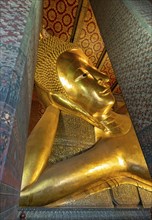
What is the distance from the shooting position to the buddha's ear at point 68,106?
8.15 feet

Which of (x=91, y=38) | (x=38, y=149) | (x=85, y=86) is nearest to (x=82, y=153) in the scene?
(x=38, y=149)

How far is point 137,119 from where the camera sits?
1326 mm

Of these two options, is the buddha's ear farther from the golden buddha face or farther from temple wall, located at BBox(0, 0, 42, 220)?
temple wall, located at BBox(0, 0, 42, 220)

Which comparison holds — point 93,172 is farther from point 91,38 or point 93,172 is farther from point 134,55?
point 91,38

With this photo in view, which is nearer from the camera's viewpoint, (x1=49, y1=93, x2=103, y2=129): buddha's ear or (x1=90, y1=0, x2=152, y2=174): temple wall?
(x1=90, y1=0, x2=152, y2=174): temple wall

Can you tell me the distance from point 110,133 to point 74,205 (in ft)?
2.94

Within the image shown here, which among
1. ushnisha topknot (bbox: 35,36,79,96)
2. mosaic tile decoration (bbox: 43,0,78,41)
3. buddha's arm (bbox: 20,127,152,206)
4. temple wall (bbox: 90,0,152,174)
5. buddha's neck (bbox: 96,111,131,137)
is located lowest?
buddha's arm (bbox: 20,127,152,206)

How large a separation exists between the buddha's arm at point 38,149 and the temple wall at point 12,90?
777 millimetres

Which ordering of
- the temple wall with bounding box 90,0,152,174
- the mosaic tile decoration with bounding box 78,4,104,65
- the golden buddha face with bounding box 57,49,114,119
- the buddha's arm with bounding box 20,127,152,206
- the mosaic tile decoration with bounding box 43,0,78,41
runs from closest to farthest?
the temple wall with bounding box 90,0,152,174 < the buddha's arm with bounding box 20,127,152,206 < the golden buddha face with bounding box 57,49,114,119 < the mosaic tile decoration with bounding box 43,0,78,41 < the mosaic tile decoration with bounding box 78,4,104,65

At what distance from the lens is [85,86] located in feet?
Answer: 7.69

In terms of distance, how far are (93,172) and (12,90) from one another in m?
1.37

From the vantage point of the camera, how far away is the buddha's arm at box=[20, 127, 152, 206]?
6.06 feet

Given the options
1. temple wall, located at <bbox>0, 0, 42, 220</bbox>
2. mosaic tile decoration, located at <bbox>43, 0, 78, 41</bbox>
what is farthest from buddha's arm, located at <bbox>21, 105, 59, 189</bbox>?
mosaic tile decoration, located at <bbox>43, 0, 78, 41</bbox>

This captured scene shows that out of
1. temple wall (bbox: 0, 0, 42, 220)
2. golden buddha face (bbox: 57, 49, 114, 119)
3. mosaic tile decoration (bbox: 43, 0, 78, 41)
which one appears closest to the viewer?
temple wall (bbox: 0, 0, 42, 220)
